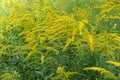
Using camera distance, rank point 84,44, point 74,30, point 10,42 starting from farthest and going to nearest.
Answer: point 10,42 → point 84,44 → point 74,30

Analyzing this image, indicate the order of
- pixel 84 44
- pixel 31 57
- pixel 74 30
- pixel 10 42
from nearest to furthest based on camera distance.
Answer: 1. pixel 74 30
2. pixel 84 44
3. pixel 31 57
4. pixel 10 42

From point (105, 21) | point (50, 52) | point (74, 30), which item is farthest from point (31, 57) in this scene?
point (105, 21)

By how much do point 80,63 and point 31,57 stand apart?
53 cm

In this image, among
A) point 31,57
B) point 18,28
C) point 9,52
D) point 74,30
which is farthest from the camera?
point 18,28

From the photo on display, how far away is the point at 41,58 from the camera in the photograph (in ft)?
9.81

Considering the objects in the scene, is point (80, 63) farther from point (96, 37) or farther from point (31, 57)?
point (31, 57)

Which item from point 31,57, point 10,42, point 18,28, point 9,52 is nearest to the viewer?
point 31,57

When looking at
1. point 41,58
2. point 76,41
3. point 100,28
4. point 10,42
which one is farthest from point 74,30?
point 10,42

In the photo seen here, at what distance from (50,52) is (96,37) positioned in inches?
19.0

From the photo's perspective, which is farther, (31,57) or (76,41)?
(31,57)

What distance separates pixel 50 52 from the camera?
10.5 feet

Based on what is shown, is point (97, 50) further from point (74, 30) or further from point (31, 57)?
point (31, 57)

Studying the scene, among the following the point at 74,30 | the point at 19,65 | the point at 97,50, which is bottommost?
the point at 19,65

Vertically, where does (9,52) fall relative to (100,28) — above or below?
below
